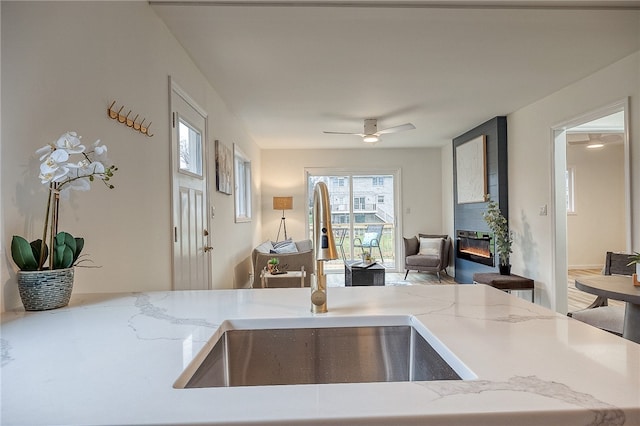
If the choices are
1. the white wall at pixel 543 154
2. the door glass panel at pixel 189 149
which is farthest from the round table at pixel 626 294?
the door glass panel at pixel 189 149

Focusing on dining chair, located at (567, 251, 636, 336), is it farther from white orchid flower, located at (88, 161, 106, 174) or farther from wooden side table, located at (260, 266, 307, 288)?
white orchid flower, located at (88, 161, 106, 174)

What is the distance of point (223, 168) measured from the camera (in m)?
3.70

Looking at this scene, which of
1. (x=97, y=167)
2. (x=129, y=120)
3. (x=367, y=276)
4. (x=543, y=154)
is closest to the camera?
(x=97, y=167)

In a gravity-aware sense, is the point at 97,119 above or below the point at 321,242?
above

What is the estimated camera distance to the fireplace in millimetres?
4953

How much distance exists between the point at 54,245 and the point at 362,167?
602 centimetres

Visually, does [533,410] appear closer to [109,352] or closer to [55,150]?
[109,352]

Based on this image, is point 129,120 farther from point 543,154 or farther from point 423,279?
point 423,279

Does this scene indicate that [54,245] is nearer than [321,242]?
No

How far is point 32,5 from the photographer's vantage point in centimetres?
125

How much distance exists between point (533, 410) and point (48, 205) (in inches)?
54.5

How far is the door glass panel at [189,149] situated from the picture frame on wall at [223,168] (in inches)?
18.0

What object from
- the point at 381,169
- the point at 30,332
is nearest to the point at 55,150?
the point at 30,332

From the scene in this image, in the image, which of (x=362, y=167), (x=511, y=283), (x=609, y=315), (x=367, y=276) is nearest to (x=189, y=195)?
(x=367, y=276)
